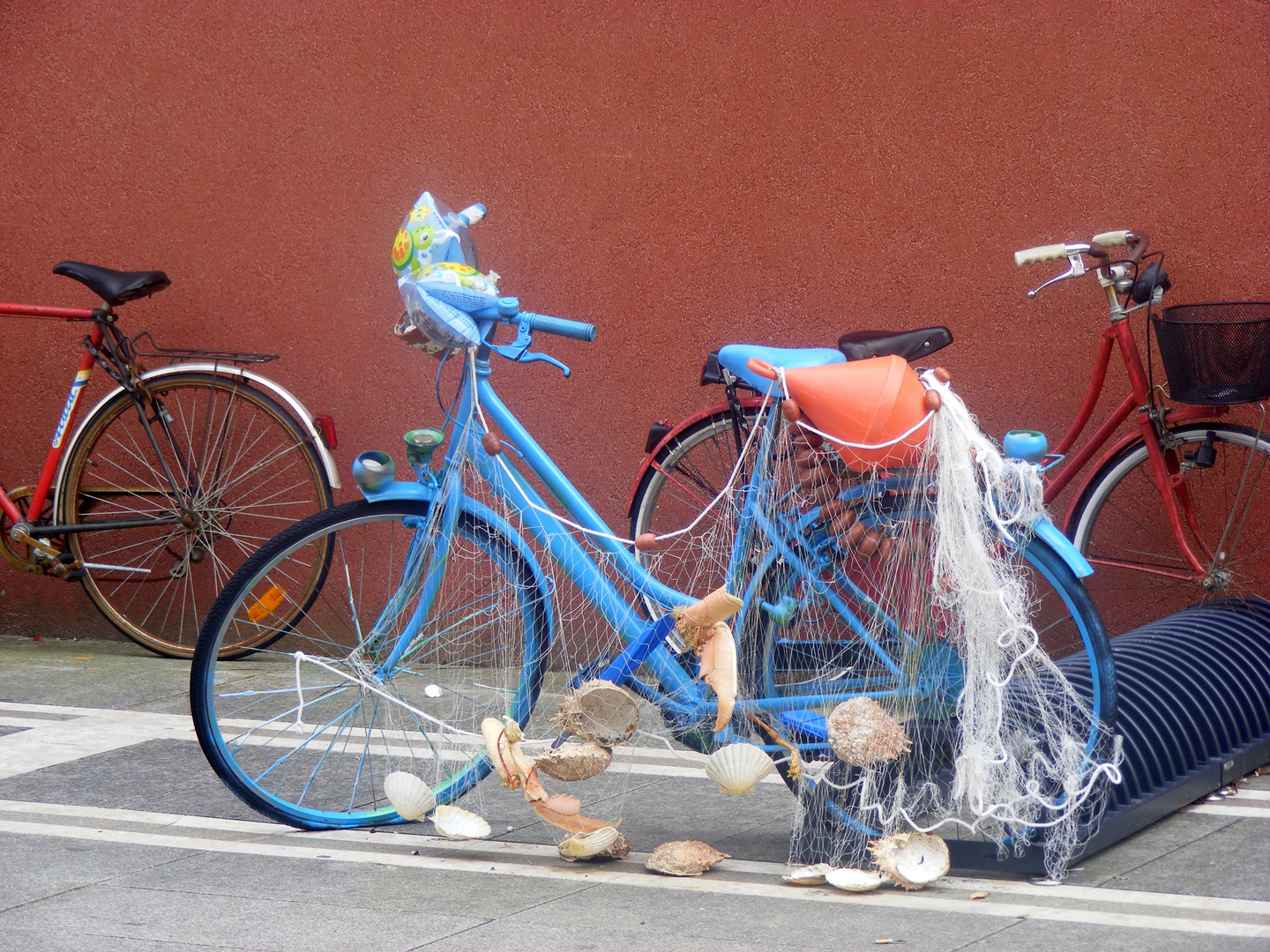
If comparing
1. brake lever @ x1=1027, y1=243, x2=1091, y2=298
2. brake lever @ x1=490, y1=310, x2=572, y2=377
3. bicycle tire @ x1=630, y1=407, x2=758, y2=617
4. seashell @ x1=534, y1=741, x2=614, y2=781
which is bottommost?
seashell @ x1=534, y1=741, x2=614, y2=781

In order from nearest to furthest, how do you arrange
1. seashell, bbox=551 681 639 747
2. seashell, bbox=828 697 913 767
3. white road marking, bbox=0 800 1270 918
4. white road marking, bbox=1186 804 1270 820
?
white road marking, bbox=0 800 1270 918, seashell, bbox=828 697 913 767, seashell, bbox=551 681 639 747, white road marking, bbox=1186 804 1270 820

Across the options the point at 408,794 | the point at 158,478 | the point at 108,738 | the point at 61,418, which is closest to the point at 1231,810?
the point at 408,794

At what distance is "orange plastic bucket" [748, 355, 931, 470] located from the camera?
3.05 meters

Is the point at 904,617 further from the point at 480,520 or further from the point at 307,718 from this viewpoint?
the point at 307,718

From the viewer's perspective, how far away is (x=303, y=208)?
221 inches

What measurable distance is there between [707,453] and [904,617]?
5.53 ft

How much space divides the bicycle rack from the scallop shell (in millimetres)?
1150

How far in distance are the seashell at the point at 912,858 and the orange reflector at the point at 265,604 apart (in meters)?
1.70

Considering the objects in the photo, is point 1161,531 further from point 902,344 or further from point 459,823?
point 459,823

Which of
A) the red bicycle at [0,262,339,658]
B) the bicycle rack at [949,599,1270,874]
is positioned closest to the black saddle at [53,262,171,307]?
the red bicycle at [0,262,339,658]

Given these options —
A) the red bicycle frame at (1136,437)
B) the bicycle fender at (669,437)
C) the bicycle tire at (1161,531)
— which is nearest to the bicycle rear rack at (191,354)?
the bicycle fender at (669,437)

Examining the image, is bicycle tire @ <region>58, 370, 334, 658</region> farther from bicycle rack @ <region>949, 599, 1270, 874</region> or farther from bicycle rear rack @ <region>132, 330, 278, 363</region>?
bicycle rack @ <region>949, 599, 1270, 874</region>

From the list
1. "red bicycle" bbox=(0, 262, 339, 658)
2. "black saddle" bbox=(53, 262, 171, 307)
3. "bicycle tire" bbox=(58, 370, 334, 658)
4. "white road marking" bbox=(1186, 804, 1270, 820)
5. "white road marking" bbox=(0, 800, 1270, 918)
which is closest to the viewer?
"white road marking" bbox=(0, 800, 1270, 918)

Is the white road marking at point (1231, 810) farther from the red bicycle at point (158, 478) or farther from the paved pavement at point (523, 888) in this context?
the red bicycle at point (158, 478)
